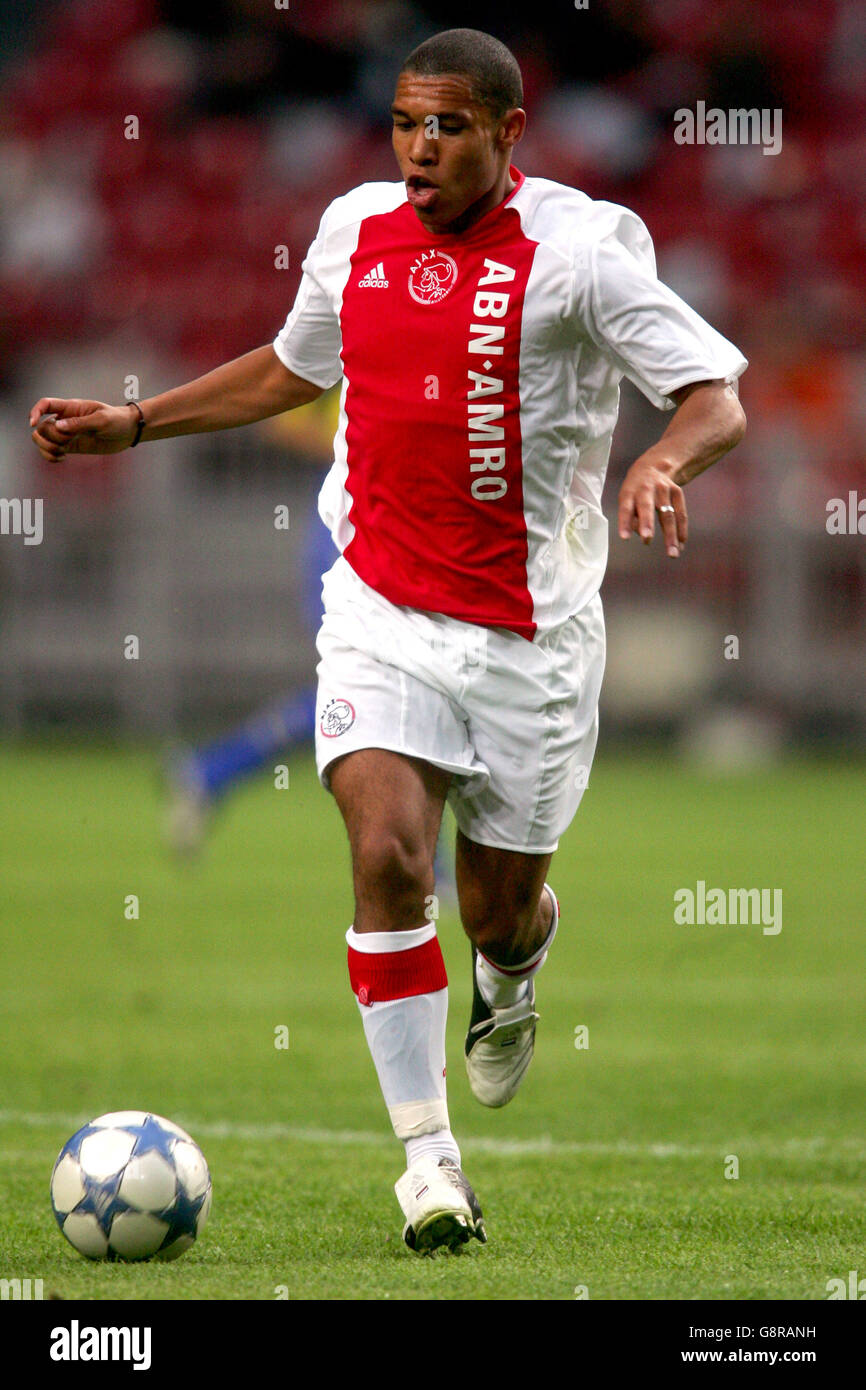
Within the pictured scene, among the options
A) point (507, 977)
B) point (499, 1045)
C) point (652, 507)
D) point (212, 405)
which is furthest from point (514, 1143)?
point (652, 507)

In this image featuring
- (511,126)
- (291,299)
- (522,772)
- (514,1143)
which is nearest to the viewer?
(511,126)

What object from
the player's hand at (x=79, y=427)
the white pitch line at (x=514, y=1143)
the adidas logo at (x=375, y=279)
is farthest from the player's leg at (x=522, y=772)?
the player's hand at (x=79, y=427)

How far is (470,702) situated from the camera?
3.82m

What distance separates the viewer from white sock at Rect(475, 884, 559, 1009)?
4.40 meters

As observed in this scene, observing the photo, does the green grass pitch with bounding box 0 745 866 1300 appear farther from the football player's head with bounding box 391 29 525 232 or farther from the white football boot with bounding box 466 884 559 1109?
the football player's head with bounding box 391 29 525 232

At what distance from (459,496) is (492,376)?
9.6 inches

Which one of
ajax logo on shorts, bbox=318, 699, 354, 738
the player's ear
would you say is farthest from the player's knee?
the player's ear

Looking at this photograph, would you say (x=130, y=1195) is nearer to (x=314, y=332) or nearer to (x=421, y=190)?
(x=314, y=332)

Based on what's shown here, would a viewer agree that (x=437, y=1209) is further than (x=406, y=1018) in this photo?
No

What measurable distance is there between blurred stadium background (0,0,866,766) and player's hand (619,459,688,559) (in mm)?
11551

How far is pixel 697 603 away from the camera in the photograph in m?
16.6

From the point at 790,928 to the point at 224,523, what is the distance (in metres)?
9.42

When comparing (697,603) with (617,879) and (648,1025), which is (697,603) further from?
(648,1025)
